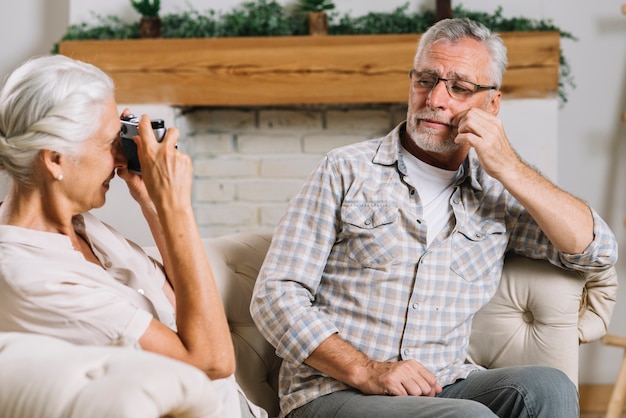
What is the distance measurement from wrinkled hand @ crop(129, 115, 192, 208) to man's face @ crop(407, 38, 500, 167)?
685mm

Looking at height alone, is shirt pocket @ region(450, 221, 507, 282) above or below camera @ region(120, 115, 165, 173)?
below

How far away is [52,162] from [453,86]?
0.94 meters

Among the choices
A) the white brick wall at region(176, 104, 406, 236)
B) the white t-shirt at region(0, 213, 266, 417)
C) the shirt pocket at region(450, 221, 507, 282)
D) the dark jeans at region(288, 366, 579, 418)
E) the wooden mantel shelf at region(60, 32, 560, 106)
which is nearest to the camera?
the white t-shirt at region(0, 213, 266, 417)

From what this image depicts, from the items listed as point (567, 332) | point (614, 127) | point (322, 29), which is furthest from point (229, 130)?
point (567, 332)

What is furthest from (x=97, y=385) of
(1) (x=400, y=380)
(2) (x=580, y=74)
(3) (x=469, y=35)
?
(2) (x=580, y=74)

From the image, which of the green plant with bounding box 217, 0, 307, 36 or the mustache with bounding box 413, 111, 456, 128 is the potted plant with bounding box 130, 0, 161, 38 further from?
the mustache with bounding box 413, 111, 456, 128

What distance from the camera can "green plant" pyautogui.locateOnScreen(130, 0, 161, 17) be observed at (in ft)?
9.98

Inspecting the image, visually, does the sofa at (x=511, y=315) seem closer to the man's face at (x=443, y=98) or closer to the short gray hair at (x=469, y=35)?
the man's face at (x=443, y=98)

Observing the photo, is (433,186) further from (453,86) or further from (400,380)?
(400,380)

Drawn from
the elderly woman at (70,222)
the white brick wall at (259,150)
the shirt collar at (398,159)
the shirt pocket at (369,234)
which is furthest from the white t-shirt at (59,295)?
the white brick wall at (259,150)

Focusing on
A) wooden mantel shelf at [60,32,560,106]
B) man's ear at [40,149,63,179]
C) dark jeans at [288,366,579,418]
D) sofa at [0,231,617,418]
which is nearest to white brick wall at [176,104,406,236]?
wooden mantel shelf at [60,32,560,106]

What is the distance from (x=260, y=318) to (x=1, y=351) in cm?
72

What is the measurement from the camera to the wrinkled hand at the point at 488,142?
6.11ft

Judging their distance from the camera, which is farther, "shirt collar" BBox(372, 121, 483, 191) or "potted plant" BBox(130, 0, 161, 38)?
"potted plant" BBox(130, 0, 161, 38)
